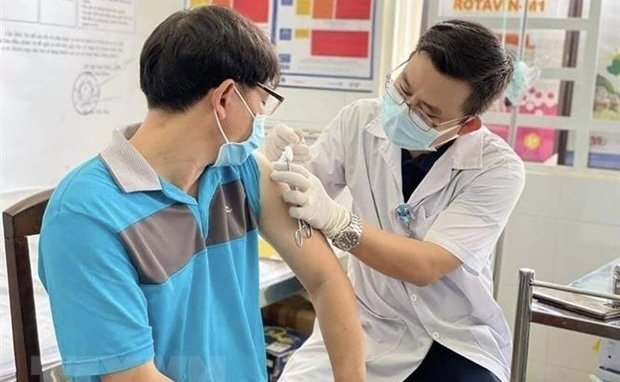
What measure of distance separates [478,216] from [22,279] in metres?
1.00

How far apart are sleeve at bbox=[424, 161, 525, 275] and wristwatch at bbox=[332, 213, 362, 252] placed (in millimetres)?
214

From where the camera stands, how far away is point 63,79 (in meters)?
2.38

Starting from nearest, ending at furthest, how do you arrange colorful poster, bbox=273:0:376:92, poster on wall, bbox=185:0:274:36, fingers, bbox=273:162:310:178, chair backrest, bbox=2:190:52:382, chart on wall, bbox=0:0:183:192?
chair backrest, bbox=2:190:52:382 < fingers, bbox=273:162:310:178 < chart on wall, bbox=0:0:183:192 < colorful poster, bbox=273:0:376:92 < poster on wall, bbox=185:0:274:36

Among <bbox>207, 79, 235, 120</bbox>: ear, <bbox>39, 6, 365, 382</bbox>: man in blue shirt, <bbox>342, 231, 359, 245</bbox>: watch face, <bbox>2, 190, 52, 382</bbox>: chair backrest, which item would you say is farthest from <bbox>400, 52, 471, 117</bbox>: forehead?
<bbox>2, 190, 52, 382</bbox>: chair backrest

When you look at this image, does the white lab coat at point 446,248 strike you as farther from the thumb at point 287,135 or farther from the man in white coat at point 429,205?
the thumb at point 287,135

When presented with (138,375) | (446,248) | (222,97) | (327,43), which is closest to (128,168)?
(222,97)

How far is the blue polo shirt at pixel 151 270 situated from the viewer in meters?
1.00

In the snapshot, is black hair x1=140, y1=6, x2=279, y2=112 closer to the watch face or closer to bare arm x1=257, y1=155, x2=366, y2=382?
bare arm x1=257, y1=155, x2=366, y2=382

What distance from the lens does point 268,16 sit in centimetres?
276

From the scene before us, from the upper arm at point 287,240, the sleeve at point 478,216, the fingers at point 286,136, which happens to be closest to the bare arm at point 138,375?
the upper arm at point 287,240

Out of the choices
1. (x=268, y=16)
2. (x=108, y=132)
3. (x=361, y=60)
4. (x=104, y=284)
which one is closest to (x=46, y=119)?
(x=108, y=132)

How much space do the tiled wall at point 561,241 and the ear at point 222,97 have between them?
5.38 feet

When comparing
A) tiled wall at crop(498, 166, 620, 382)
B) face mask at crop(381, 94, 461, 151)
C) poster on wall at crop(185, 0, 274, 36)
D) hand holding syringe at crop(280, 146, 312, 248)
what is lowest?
tiled wall at crop(498, 166, 620, 382)

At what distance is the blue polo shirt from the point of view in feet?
3.27
